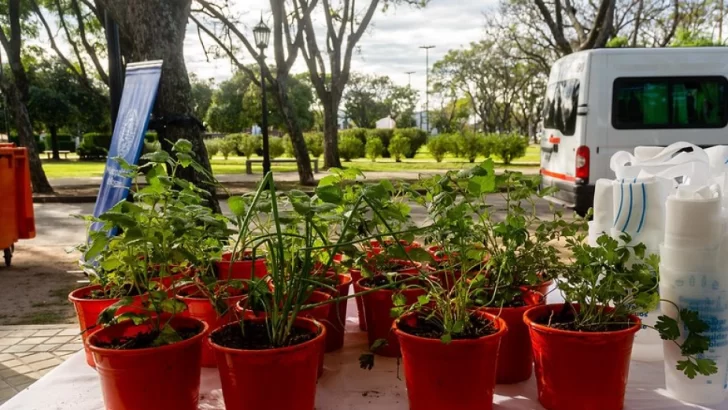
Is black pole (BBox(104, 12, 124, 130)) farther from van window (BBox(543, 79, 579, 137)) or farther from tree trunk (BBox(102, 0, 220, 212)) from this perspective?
van window (BBox(543, 79, 579, 137))

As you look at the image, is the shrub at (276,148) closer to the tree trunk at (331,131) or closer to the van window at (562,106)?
the tree trunk at (331,131)

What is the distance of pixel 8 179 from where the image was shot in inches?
196

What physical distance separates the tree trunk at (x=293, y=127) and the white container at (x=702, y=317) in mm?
10898

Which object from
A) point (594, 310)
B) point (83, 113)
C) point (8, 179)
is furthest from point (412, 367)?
point (83, 113)

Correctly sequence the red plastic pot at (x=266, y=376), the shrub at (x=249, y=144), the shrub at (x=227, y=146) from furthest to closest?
the shrub at (x=227, y=146)
the shrub at (x=249, y=144)
the red plastic pot at (x=266, y=376)

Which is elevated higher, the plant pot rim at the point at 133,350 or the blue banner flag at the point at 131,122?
the blue banner flag at the point at 131,122

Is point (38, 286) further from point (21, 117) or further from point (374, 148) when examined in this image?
point (374, 148)

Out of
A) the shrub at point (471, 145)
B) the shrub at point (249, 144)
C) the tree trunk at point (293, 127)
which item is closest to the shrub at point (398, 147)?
the shrub at point (471, 145)

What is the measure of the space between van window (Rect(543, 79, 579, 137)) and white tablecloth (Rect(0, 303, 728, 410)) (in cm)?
593

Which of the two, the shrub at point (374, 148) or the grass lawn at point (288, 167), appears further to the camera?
the shrub at point (374, 148)

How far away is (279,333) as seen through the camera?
1160mm

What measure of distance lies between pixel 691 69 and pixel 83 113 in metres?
28.1

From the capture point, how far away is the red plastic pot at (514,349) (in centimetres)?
132

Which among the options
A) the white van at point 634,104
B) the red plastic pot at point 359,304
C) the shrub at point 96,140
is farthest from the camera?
the shrub at point 96,140
